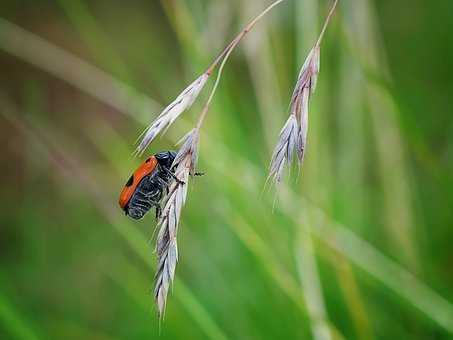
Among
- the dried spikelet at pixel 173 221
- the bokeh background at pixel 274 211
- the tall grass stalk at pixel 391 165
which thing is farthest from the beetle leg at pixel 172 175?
the tall grass stalk at pixel 391 165

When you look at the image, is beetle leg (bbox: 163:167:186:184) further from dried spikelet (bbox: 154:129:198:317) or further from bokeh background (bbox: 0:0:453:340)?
bokeh background (bbox: 0:0:453:340)

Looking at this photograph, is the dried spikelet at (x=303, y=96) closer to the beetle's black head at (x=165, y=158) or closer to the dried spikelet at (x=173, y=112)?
the dried spikelet at (x=173, y=112)

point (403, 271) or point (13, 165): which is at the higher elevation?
point (13, 165)

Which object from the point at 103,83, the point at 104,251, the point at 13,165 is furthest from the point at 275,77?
the point at 13,165

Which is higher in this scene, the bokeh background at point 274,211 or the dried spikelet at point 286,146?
the bokeh background at point 274,211

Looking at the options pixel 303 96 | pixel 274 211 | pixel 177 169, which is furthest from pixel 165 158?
pixel 274 211

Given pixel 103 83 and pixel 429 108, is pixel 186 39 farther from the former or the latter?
pixel 429 108

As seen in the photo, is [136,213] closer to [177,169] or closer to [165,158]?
[165,158]
